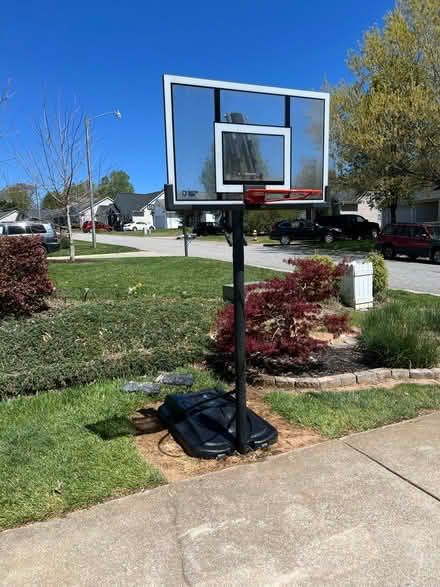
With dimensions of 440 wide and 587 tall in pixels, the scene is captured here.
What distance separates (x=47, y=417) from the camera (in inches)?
159

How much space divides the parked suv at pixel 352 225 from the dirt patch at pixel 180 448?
92.9 feet

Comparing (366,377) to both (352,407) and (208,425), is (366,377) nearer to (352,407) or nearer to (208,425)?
(352,407)

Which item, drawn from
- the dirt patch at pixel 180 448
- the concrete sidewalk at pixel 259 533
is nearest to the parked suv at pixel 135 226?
the dirt patch at pixel 180 448

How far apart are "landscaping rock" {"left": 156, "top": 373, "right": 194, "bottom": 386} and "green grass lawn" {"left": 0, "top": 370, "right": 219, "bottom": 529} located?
0.55 ft

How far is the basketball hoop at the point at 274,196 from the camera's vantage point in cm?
332

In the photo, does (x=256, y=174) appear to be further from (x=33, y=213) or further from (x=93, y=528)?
(x=33, y=213)

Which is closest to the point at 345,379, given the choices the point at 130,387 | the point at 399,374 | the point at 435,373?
the point at 399,374

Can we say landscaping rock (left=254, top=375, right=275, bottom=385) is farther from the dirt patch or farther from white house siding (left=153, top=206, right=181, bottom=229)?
white house siding (left=153, top=206, right=181, bottom=229)

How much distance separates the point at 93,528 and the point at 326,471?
154 centimetres

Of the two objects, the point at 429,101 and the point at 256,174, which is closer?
the point at 256,174

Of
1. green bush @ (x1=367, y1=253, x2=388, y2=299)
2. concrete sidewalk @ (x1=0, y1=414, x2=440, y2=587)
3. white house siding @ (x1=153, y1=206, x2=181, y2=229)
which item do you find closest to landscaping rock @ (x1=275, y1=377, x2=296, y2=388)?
concrete sidewalk @ (x1=0, y1=414, x2=440, y2=587)

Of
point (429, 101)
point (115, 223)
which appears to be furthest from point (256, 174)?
point (115, 223)

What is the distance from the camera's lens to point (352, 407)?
167 inches

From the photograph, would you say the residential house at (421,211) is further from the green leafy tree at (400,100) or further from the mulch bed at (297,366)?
the mulch bed at (297,366)
